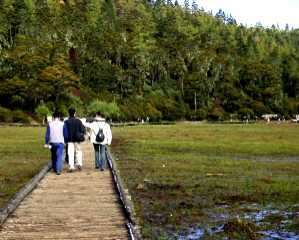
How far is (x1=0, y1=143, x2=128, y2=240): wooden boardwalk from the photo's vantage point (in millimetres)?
10820

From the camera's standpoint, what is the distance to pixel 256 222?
1308 cm

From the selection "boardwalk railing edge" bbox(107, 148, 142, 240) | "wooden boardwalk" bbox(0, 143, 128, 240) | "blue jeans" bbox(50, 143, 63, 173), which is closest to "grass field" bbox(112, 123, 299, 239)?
"boardwalk railing edge" bbox(107, 148, 142, 240)

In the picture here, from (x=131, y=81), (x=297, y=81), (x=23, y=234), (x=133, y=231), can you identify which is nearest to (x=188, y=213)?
(x=133, y=231)

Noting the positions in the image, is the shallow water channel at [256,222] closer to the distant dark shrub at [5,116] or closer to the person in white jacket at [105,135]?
the person in white jacket at [105,135]

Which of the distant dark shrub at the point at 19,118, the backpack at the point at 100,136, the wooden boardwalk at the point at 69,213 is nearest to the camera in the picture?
the wooden boardwalk at the point at 69,213

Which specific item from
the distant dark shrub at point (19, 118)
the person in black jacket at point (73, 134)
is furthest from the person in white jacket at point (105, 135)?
the distant dark shrub at point (19, 118)

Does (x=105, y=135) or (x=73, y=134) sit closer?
(x=73, y=134)

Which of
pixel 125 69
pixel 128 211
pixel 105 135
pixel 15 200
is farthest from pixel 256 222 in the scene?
pixel 125 69

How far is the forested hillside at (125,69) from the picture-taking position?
100 meters

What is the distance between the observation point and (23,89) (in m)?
94.7

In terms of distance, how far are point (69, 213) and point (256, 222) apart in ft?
14.3

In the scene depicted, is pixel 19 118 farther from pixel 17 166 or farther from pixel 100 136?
pixel 100 136

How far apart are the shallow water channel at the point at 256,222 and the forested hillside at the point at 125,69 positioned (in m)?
80.0

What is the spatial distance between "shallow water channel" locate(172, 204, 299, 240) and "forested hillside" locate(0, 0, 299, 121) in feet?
262
